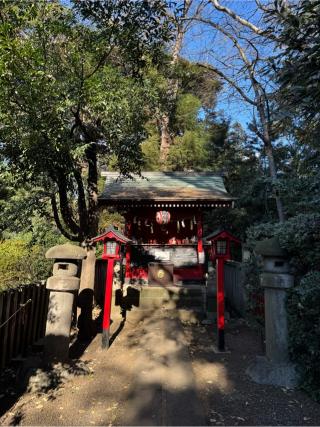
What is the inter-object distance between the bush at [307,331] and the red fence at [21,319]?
3715mm

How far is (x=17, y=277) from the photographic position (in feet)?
35.3

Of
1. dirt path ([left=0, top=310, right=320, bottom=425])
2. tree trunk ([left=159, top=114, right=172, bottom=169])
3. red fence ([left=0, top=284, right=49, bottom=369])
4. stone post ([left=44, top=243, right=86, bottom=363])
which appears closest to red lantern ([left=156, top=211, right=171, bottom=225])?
dirt path ([left=0, top=310, right=320, bottom=425])

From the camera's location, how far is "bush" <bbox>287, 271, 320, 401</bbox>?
419cm

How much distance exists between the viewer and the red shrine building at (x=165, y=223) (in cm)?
1138

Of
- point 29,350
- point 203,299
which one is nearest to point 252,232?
point 203,299

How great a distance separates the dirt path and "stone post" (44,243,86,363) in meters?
0.46

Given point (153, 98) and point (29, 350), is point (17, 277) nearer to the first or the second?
point (29, 350)

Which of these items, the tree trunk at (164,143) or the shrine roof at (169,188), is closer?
the shrine roof at (169,188)

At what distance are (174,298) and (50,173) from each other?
17.8ft

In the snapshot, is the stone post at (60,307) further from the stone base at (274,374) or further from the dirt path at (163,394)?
the stone base at (274,374)

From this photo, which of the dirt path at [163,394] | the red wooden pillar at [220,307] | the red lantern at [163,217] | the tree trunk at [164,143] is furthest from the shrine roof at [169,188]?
the dirt path at [163,394]

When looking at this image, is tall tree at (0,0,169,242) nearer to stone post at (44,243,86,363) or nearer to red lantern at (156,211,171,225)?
stone post at (44,243,86,363)

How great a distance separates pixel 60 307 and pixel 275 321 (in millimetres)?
3341

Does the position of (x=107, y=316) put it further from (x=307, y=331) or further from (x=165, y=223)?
(x=165, y=223)
